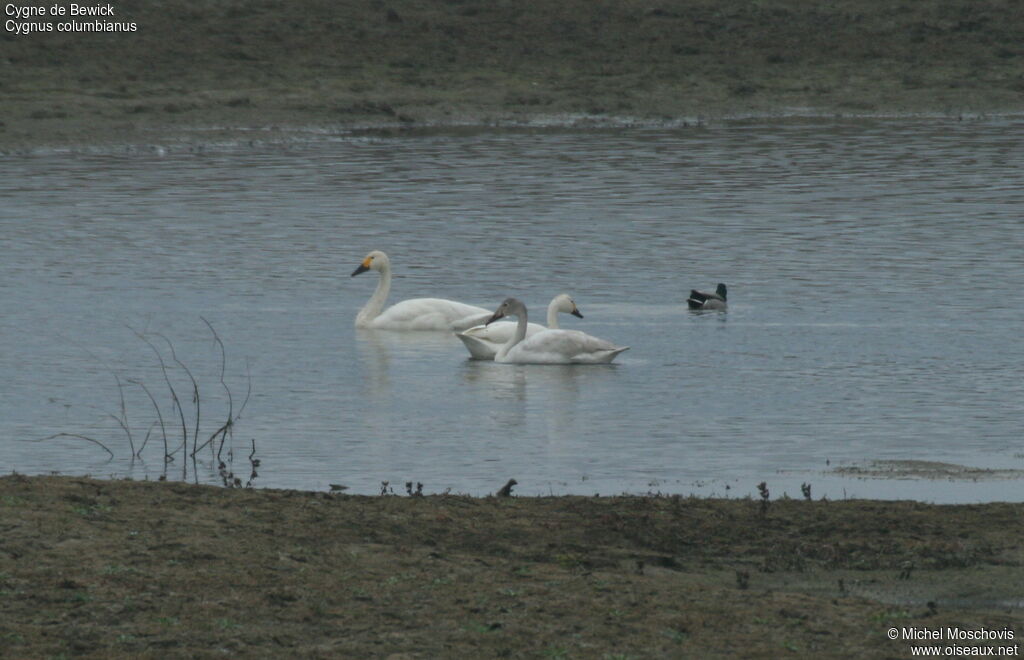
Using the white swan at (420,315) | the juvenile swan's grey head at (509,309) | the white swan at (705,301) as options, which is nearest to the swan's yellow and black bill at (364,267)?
the white swan at (420,315)

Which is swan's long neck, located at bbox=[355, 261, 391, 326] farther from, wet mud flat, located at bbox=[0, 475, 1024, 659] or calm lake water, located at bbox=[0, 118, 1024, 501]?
wet mud flat, located at bbox=[0, 475, 1024, 659]

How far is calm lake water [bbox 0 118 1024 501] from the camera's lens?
40.5ft

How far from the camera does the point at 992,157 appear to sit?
32375mm

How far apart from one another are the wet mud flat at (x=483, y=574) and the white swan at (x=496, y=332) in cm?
684

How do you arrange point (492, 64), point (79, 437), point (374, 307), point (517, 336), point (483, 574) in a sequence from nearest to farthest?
point (483, 574)
point (79, 437)
point (517, 336)
point (374, 307)
point (492, 64)

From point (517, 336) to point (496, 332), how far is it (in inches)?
19.4

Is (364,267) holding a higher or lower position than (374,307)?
higher

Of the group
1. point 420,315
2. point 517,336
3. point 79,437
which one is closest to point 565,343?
point 517,336

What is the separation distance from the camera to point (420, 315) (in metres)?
18.4

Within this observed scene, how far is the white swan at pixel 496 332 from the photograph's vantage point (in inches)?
664

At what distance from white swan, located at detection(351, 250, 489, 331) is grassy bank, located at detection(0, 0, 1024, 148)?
49.0ft

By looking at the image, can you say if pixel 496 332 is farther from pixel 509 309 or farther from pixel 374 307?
pixel 374 307

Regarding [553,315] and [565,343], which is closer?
[565,343]

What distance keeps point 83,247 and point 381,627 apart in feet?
54.7
